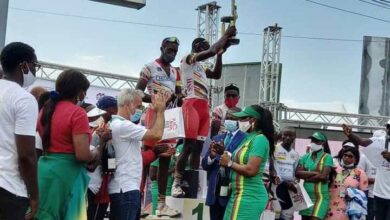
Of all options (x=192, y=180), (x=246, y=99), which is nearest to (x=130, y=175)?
(x=192, y=180)

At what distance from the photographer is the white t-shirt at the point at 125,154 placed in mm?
4246

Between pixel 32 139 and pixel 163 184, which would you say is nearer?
pixel 32 139

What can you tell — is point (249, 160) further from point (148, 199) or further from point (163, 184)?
point (148, 199)

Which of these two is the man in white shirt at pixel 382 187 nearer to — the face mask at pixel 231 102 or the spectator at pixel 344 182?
the spectator at pixel 344 182

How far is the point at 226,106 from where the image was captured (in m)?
7.21

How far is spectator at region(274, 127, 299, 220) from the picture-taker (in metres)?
7.05

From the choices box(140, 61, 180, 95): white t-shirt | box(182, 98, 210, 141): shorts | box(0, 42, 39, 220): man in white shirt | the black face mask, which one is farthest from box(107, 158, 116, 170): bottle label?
the black face mask

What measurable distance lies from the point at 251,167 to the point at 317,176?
2986mm

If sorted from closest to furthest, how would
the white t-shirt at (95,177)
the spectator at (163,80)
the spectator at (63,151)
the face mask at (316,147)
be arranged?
the spectator at (63,151)
the white t-shirt at (95,177)
the spectator at (163,80)
the face mask at (316,147)

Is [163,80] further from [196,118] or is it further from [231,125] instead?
[231,125]

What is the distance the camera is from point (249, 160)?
455 centimetres

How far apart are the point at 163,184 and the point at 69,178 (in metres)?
2.09

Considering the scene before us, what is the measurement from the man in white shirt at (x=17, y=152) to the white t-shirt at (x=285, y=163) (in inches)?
180

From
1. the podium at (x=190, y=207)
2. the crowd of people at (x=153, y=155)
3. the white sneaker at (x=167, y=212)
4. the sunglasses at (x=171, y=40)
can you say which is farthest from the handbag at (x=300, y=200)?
the sunglasses at (x=171, y=40)
